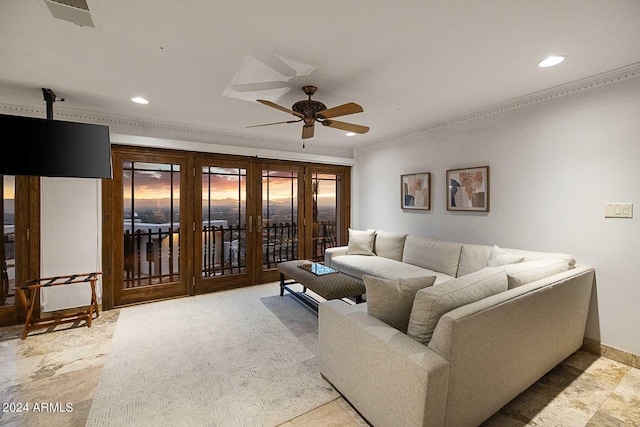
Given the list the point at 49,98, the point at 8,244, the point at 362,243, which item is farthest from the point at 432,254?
the point at 8,244

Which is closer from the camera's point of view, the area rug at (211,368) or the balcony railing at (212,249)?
the area rug at (211,368)

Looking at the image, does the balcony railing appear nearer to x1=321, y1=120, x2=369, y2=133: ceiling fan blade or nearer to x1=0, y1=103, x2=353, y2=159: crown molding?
x1=0, y1=103, x2=353, y2=159: crown molding

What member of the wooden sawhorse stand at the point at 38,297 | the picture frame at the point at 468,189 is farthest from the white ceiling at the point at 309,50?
the wooden sawhorse stand at the point at 38,297

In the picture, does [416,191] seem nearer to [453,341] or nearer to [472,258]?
[472,258]

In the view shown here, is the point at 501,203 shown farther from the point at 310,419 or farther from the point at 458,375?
the point at 310,419

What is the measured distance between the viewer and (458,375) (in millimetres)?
1465

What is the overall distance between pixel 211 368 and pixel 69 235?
2.59 m

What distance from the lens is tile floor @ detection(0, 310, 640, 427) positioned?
181cm

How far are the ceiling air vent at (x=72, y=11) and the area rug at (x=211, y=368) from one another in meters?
2.49

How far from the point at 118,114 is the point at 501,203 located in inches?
190

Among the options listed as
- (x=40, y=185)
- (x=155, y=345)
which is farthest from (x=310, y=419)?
(x=40, y=185)

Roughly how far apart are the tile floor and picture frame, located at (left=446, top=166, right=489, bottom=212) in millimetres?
1760

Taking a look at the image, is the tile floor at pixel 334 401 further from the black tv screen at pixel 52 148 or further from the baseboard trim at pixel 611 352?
A: the black tv screen at pixel 52 148

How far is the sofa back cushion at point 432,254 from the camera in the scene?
3531mm
